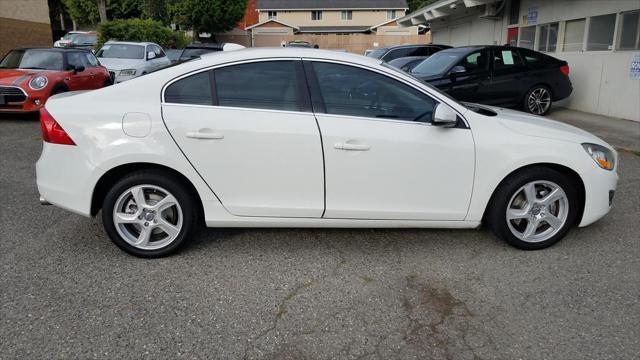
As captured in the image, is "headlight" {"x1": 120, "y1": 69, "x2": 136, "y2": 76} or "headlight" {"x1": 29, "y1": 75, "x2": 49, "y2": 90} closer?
"headlight" {"x1": 29, "y1": 75, "x2": 49, "y2": 90}

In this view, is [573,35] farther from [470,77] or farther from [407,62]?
[470,77]

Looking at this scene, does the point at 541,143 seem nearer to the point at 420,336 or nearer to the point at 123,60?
the point at 420,336

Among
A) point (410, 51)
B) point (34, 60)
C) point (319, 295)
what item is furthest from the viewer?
point (410, 51)

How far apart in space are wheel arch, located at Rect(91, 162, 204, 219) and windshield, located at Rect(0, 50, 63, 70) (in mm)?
8570

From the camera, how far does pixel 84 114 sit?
3.66m

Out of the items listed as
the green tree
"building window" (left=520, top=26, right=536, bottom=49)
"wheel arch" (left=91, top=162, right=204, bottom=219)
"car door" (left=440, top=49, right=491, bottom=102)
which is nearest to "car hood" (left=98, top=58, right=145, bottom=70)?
"car door" (left=440, top=49, right=491, bottom=102)

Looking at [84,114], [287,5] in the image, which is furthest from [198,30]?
[84,114]

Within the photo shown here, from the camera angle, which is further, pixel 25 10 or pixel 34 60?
pixel 25 10

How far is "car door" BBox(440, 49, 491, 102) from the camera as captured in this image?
1007 cm

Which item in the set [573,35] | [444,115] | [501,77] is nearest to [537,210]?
[444,115]

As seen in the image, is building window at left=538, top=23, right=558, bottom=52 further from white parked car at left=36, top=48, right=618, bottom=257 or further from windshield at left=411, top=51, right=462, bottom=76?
white parked car at left=36, top=48, right=618, bottom=257

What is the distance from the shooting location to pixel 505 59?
34.4ft

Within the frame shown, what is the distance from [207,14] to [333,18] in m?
17.1

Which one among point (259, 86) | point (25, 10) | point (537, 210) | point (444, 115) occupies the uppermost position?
Answer: point (25, 10)
